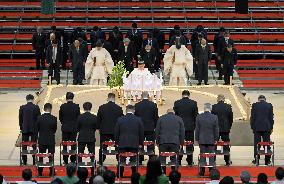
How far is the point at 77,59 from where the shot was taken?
30.9 meters

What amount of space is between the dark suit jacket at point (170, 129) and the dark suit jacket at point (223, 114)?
154cm

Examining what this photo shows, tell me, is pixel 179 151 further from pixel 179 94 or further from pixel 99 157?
pixel 179 94

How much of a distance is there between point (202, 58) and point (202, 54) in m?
0.14

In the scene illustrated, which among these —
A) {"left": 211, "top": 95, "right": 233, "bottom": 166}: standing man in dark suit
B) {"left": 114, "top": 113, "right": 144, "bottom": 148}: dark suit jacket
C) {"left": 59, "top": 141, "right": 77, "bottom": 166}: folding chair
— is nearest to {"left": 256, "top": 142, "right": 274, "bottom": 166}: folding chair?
{"left": 211, "top": 95, "right": 233, "bottom": 166}: standing man in dark suit

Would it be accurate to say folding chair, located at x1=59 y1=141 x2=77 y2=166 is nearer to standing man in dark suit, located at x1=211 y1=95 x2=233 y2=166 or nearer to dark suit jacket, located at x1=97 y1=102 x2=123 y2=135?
dark suit jacket, located at x1=97 y1=102 x2=123 y2=135

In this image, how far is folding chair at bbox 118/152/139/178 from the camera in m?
20.8

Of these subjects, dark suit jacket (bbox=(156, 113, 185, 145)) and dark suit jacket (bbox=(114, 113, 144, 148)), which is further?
dark suit jacket (bbox=(156, 113, 185, 145))

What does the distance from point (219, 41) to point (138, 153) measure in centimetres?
1100

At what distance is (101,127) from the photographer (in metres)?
22.1

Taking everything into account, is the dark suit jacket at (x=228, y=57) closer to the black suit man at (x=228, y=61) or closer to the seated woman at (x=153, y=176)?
the black suit man at (x=228, y=61)

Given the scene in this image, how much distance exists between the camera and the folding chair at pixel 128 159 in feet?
68.2

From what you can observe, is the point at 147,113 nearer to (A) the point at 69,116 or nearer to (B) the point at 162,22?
(A) the point at 69,116

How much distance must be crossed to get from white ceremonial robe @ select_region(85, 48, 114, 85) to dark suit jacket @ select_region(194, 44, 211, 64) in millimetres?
2756

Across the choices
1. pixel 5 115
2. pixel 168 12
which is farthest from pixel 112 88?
pixel 168 12
